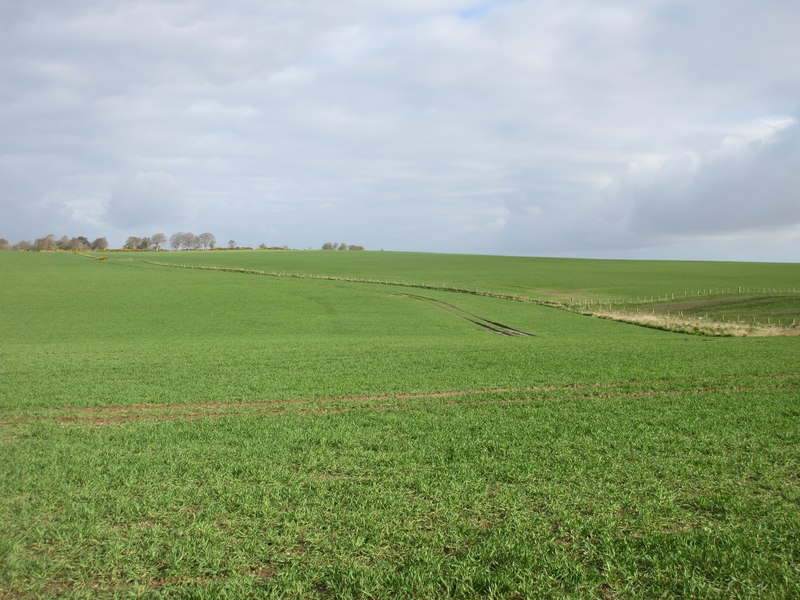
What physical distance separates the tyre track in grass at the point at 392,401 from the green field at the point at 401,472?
137 millimetres

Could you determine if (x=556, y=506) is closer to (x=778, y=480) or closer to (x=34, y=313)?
(x=778, y=480)

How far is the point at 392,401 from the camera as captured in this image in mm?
19609

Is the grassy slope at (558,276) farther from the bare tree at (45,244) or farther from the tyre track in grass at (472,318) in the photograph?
the bare tree at (45,244)

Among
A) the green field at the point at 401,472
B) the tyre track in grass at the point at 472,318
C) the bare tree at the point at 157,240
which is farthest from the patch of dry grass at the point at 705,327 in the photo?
the bare tree at the point at 157,240

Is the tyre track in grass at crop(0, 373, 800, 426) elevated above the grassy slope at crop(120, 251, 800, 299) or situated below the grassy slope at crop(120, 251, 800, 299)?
below

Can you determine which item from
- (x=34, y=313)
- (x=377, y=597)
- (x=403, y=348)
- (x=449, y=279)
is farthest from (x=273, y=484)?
(x=449, y=279)

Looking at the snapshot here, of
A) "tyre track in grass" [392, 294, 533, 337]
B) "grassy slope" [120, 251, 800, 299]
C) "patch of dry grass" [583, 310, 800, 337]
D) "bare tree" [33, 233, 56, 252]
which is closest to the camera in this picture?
"tyre track in grass" [392, 294, 533, 337]

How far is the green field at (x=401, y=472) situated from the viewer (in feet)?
25.8

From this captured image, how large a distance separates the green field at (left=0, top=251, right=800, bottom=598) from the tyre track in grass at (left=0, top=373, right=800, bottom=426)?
0.14m

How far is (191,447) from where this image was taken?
14.0 metres

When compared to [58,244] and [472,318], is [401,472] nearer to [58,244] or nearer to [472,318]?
[472,318]

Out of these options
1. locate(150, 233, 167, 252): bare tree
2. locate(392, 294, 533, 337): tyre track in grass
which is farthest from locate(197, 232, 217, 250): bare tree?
locate(392, 294, 533, 337): tyre track in grass

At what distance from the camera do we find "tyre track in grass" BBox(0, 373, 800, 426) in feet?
58.0

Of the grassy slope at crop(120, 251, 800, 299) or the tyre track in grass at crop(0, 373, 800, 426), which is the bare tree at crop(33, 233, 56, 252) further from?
the tyre track in grass at crop(0, 373, 800, 426)
